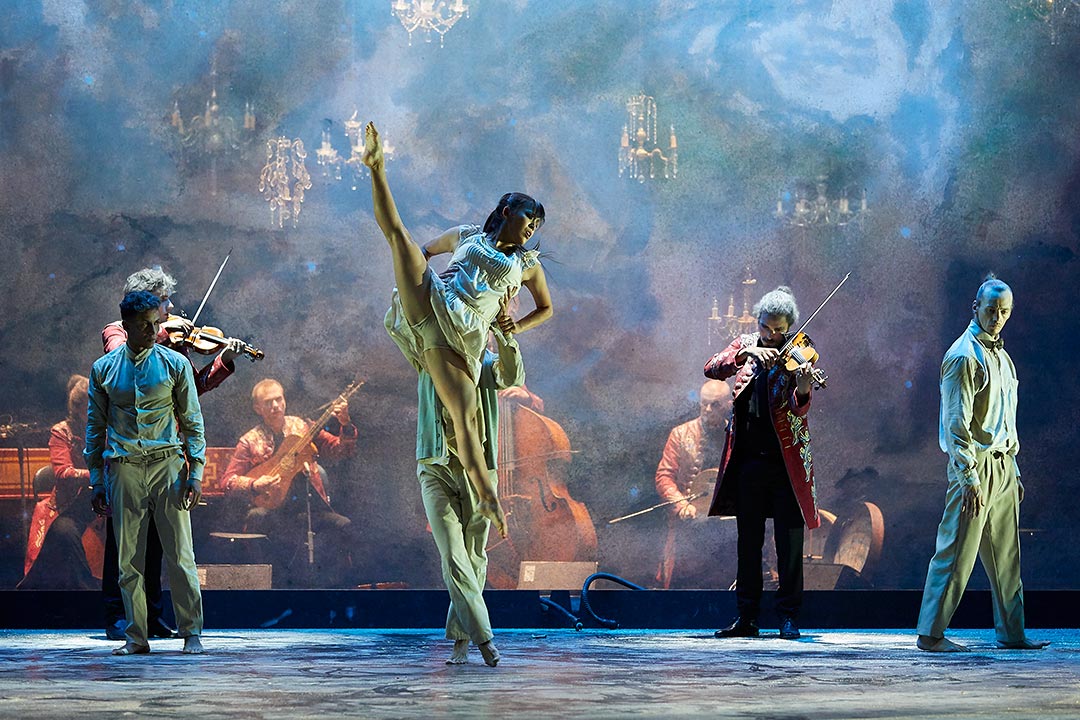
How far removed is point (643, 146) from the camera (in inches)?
372

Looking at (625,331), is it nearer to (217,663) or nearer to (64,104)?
(64,104)

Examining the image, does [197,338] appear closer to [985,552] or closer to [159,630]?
[159,630]

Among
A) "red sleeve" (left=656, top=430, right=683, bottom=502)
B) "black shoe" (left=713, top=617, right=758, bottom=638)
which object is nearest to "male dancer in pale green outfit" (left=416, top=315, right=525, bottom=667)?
"black shoe" (left=713, top=617, right=758, bottom=638)

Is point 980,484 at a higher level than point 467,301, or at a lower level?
lower

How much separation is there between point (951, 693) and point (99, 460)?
301 centimetres

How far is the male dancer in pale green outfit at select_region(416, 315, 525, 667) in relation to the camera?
457cm

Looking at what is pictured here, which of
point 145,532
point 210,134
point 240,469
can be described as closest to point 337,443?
point 240,469

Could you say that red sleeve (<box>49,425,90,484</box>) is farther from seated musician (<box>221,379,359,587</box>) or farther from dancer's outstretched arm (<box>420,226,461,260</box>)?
dancer's outstretched arm (<box>420,226,461,260</box>)

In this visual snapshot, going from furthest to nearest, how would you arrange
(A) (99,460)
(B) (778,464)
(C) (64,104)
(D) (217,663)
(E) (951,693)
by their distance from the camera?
(C) (64,104), (B) (778,464), (A) (99,460), (D) (217,663), (E) (951,693)

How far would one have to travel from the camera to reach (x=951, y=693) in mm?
3863

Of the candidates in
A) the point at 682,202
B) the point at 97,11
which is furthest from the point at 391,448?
the point at 97,11

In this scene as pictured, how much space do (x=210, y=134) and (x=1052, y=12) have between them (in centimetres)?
556

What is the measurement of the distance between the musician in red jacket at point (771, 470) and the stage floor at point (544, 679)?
0.72ft

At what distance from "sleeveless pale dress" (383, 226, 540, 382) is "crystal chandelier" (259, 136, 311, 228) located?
4.54 meters
